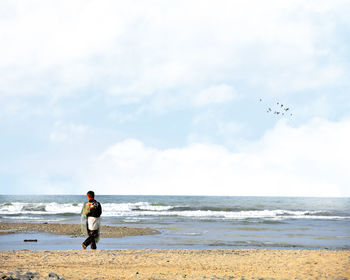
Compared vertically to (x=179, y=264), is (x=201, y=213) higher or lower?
lower

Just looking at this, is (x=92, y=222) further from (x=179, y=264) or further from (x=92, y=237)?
(x=179, y=264)

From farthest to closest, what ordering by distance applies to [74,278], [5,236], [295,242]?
[5,236] → [295,242] → [74,278]

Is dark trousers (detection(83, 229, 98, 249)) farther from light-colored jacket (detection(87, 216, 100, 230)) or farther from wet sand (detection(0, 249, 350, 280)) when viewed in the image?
wet sand (detection(0, 249, 350, 280))

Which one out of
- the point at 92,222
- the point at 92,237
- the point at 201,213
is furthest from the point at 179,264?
the point at 201,213

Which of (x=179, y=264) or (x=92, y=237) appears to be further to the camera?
(x=92, y=237)

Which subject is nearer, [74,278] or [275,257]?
[74,278]

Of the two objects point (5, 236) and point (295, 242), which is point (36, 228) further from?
point (295, 242)

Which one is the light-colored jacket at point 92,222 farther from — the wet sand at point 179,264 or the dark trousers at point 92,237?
the wet sand at point 179,264

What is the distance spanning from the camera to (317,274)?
9.84 meters

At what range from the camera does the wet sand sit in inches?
375

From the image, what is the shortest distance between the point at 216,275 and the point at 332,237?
43.6 feet

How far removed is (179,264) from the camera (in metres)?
11.2

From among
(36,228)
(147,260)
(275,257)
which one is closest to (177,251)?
(147,260)

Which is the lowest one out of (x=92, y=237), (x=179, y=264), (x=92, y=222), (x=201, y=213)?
(x=201, y=213)
